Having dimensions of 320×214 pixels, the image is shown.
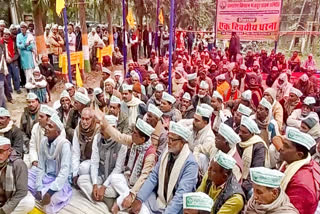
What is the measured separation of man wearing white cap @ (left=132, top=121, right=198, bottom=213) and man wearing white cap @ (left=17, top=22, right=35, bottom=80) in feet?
Result: 19.4

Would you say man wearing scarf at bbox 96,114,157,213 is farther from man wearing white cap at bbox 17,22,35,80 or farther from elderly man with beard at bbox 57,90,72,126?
man wearing white cap at bbox 17,22,35,80

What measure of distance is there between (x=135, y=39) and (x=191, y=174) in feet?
39.6

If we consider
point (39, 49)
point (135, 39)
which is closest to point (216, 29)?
point (135, 39)

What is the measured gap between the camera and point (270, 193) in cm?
219

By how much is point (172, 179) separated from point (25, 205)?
137 centimetres

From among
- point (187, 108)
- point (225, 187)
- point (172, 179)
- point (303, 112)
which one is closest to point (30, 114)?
point (187, 108)

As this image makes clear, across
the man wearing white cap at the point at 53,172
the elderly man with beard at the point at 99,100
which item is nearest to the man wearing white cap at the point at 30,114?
the elderly man with beard at the point at 99,100

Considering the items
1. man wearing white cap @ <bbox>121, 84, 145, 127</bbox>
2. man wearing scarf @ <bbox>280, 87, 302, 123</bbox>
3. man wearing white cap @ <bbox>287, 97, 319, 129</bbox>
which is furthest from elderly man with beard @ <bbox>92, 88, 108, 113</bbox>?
man wearing scarf @ <bbox>280, 87, 302, 123</bbox>

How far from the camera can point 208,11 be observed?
94.1 ft

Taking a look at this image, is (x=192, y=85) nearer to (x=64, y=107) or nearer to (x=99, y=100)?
(x=99, y=100)

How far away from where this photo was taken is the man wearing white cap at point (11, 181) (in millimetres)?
2926

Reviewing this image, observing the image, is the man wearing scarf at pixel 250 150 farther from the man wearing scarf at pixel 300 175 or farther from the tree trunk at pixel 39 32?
the tree trunk at pixel 39 32

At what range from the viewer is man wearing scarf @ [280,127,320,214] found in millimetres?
2424

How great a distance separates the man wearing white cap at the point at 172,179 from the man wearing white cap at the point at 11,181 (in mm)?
1023
